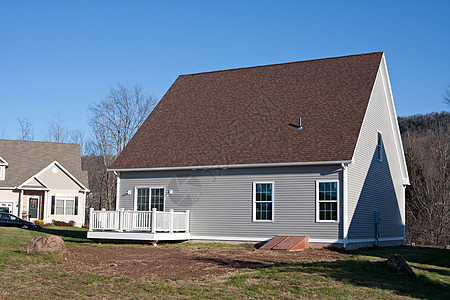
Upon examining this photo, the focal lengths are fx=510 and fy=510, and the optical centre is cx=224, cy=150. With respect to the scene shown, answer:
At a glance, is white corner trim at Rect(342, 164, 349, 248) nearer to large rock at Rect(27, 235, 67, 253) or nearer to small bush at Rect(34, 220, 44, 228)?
large rock at Rect(27, 235, 67, 253)

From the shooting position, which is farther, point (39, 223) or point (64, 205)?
point (64, 205)

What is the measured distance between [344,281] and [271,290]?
77.6 inches

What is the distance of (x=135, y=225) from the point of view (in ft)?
69.2

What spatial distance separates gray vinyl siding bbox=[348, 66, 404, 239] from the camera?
20.7m

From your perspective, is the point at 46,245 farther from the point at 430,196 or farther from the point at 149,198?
the point at 430,196

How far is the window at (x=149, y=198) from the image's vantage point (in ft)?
77.6

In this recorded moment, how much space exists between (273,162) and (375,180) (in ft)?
18.3

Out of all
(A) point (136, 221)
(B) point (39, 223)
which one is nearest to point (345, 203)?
(A) point (136, 221)

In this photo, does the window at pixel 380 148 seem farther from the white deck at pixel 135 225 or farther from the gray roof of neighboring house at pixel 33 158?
the gray roof of neighboring house at pixel 33 158

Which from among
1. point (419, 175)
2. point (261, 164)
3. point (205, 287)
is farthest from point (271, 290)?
point (419, 175)

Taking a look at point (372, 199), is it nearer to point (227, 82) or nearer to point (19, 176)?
point (227, 82)

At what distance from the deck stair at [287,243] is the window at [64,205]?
23.7 meters

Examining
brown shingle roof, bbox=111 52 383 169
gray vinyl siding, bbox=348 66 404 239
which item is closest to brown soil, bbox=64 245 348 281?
gray vinyl siding, bbox=348 66 404 239

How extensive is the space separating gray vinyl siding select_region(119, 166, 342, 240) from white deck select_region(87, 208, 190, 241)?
1.37 meters
